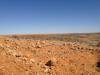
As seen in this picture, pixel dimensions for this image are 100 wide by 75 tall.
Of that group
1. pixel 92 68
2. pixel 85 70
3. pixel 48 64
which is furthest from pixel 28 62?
pixel 92 68

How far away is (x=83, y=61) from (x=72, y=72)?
3.45 m

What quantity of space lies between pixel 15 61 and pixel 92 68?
23.9 feet

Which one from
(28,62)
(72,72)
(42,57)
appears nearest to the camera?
(28,62)

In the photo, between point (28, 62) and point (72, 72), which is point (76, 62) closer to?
point (72, 72)

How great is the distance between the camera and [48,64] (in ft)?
45.1

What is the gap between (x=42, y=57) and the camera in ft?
51.3

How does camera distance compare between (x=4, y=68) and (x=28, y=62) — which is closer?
(x=4, y=68)

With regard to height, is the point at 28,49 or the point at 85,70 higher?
the point at 28,49

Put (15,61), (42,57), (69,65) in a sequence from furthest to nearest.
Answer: (42,57) < (69,65) < (15,61)

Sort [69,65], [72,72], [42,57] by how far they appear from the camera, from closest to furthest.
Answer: [72,72] < [69,65] < [42,57]

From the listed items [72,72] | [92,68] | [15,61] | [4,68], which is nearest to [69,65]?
[72,72]

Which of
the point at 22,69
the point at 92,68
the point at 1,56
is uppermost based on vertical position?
the point at 1,56

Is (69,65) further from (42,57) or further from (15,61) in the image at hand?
(15,61)

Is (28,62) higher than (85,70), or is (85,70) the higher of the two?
(28,62)
